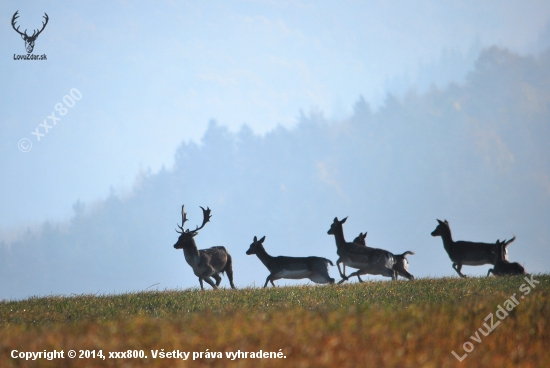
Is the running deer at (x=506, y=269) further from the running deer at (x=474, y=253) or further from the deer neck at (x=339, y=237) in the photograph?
the deer neck at (x=339, y=237)

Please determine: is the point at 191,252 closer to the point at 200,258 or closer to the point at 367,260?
the point at 200,258

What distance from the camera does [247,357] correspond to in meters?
6.39

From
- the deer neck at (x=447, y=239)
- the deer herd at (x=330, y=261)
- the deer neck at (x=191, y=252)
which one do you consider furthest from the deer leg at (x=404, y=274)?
the deer neck at (x=191, y=252)

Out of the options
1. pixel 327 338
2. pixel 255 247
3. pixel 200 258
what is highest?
pixel 255 247

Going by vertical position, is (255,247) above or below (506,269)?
above

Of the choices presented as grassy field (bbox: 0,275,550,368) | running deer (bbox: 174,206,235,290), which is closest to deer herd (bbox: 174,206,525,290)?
running deer (bbox: 174,206,235,290)

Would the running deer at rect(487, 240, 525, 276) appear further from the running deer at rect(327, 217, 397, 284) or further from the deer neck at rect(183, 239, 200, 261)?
the deer neck at rect(183, 239, 200, 261)

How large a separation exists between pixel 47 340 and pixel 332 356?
3055 millimetres

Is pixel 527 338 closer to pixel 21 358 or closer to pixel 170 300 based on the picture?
pixel 21 358

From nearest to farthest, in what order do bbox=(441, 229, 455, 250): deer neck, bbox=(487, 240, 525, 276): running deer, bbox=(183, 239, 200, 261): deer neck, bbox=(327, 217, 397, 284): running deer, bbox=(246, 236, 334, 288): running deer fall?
bbox=(487, 240, 525, 276): running deer
bbox=(327, 217, 397, 284): running deer
bbox=(183, 239, 200, 261): deer neck
bbox=(246, 236, 334, 288): running deer
bbox=(441, 229, 455, 250): deer neck

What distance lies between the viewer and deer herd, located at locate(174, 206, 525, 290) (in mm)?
20219

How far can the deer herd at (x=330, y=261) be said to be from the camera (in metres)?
20.2

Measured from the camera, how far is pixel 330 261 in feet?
68.9

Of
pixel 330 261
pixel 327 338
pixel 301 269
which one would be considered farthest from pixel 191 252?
pixel 327 338
